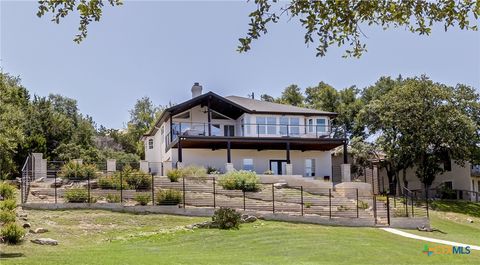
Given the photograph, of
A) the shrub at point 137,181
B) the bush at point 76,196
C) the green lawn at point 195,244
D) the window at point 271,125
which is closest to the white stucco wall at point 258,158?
the window at point 271,125

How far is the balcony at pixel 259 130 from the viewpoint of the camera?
4203 cm

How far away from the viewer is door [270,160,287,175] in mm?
43656

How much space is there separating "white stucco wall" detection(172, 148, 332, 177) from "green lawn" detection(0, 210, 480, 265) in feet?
54.6

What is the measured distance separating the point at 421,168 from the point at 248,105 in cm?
1456

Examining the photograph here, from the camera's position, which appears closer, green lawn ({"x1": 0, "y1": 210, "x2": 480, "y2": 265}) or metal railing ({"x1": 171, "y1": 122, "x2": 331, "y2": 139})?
green lawn ({"x1": 0, "y1": 210, "x2": 480, "y2": 265})

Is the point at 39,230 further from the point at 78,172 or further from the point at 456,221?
the point at 456,221

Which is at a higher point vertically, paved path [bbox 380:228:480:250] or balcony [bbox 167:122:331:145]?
balcony [bbox 167:122:331:145]

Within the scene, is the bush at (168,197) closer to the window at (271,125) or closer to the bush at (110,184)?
the bush at (110,184)

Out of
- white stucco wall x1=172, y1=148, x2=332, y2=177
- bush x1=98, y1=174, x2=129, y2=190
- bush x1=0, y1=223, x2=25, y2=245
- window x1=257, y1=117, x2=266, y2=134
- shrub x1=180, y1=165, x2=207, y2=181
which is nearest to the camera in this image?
bush x1=0, y1=223, x2=25, y2=245

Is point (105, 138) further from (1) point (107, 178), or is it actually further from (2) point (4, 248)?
(2) point (4, 248)

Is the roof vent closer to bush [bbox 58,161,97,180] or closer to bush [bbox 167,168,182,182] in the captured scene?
bush [bbox 167,168,182,182]

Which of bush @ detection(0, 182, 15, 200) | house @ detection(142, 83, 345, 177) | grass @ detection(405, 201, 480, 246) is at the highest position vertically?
house @ detection(142, 83, 345, 177)

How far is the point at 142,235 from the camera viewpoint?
68.6 ft

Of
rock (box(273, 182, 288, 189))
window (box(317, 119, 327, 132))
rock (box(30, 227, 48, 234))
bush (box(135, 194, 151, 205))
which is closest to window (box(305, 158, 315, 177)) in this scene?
window (box(317, 119, 327, 132))
